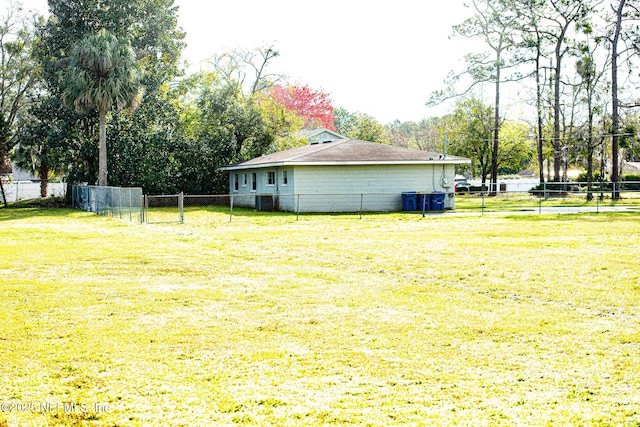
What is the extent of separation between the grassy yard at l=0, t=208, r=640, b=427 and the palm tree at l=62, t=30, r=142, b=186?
22.7 meters

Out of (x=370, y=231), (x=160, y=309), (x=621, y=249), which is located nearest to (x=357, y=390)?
(x=160, y=309)

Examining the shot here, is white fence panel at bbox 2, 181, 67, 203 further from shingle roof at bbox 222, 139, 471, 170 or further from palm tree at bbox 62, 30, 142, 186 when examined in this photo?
shingle roof at bbox 222, 139, 471, 170

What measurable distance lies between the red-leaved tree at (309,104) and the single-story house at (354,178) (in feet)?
123

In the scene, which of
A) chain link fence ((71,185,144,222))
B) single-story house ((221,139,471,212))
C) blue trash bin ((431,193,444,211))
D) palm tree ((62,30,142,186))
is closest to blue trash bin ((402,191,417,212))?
single-story house ((221,139,471,212))

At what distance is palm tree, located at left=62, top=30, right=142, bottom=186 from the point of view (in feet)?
118

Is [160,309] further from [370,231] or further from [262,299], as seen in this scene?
[370,231]

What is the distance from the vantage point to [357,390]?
5477 millimetres

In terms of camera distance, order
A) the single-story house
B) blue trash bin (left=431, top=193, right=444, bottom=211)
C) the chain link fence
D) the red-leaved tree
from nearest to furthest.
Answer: the chain link fence < the single-story house < blue trash bin (left=431, top=193, right=444, bottom=211) < the red-leaved tree

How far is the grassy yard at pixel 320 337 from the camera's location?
5.09 metres

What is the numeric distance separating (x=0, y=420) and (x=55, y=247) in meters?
12.6

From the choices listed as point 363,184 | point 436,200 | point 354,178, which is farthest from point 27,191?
A: point 436,200

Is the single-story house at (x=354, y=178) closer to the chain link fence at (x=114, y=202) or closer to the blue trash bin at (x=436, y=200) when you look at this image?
the blue trash bin at (x=436, y=200)

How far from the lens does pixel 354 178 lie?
3281 cm

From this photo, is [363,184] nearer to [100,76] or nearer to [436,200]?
[436,200]
